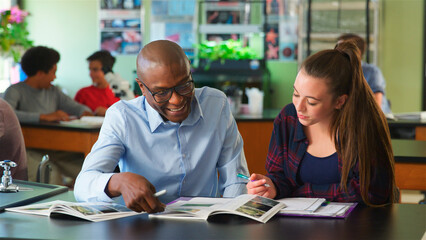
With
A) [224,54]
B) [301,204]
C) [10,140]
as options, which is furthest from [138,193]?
[224,54]

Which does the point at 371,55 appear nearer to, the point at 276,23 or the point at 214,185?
the point at 276,23

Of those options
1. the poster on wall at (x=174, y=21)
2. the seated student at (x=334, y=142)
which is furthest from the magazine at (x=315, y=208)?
the poster on wall at (x=174, y=21)

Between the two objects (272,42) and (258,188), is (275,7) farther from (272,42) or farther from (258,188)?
(258,188)

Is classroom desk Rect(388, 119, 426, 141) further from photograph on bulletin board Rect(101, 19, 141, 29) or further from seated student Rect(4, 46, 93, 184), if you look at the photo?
photograph on bulletin board Rect(101, 19, 141, 29)

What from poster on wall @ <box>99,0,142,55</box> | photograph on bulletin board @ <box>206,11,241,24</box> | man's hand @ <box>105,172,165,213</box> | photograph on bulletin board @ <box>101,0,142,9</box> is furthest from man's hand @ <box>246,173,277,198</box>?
photograph on bulletin board @ <box>101,0,142,9</box>

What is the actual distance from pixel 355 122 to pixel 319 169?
22 centimetres

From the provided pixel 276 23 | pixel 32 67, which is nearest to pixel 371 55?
pixel 276 23

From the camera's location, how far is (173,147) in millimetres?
2016

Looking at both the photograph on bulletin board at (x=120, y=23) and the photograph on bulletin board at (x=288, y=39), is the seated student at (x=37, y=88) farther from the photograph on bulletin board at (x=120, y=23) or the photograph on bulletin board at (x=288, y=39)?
the photograph on bulletin board at (x=288, y=39)

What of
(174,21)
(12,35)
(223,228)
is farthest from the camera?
(174,21)

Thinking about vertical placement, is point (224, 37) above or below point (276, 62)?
above

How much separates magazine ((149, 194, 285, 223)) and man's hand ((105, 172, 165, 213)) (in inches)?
1.6

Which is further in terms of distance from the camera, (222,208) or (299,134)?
(299,134)

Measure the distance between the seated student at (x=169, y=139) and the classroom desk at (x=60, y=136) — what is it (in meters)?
2.14
